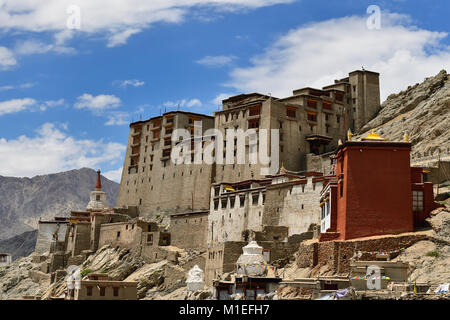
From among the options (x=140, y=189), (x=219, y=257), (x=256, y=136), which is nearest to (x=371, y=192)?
(x=219, y=257)

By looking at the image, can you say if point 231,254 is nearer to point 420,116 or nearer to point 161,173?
point 420,116

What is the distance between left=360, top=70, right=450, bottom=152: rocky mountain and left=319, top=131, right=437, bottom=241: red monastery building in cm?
2448

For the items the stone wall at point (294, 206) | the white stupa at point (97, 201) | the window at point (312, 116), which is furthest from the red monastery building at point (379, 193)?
the white stupa at point (97, 201)

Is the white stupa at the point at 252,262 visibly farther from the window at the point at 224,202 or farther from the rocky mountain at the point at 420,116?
the rocky mountain at the point at 420,116

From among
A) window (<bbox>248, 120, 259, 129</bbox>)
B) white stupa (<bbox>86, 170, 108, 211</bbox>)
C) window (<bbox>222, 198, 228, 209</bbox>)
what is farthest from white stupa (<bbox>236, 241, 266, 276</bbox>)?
white stupa (<bbox>86, 170, 108, 211</bbox>)

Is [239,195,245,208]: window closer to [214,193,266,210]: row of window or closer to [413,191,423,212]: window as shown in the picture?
[214,193,266,210]: row of window

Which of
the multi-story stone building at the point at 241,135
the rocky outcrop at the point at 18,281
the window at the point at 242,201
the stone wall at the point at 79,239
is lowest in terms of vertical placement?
the rocky outcrop at the point at 18,281

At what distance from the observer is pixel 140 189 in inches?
3848

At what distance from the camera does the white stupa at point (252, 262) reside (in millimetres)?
44500

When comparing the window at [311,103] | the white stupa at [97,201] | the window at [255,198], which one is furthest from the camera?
the white stupa at [97,201]

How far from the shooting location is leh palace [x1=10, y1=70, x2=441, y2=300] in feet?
139

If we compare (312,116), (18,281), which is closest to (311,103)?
(312,116)

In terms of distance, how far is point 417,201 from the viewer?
43812 millimetres

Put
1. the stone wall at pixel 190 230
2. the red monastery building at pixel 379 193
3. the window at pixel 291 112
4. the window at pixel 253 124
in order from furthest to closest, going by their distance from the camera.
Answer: the window at pixel 291 112 < the window at pixel 253 124 < the stone wall at pixel 190 230 < the red monastery building at pixel 379 193
